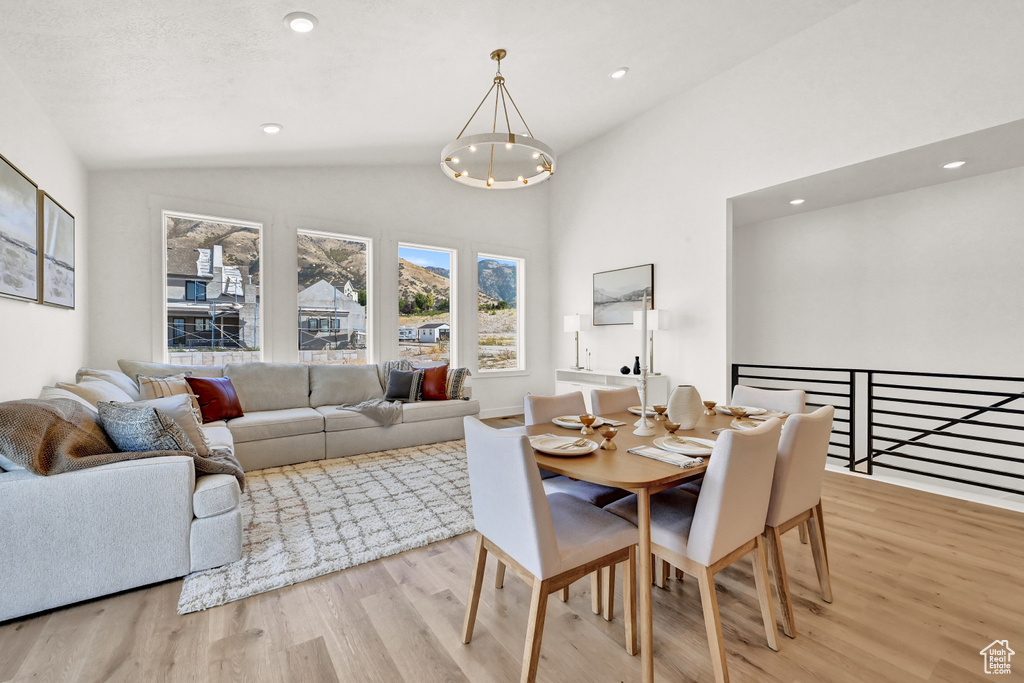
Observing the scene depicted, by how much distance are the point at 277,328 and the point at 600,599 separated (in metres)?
4.03

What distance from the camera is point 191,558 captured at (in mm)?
2057

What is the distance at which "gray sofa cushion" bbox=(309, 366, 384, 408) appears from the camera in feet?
14.4

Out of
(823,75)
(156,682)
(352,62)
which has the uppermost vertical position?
(823,75)

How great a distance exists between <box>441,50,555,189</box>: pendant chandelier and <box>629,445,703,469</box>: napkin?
68.8 inches

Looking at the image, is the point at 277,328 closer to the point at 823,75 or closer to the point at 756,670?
the point at 756,670

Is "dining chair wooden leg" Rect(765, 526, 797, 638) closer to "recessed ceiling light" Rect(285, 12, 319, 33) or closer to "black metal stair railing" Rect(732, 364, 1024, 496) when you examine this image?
"black metal stair railing" Rect(732, 364, 1024, 496)

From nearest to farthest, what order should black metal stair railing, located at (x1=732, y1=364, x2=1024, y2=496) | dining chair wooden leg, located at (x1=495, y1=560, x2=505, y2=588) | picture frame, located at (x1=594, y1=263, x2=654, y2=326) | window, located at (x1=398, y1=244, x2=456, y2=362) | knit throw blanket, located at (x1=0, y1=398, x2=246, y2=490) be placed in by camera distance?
knit throw blanket, located at (x1=0, y1=398, x2=246, y2=490) → dining chair wooden leg, located at (x1=495, y1=560, x2=505, y2=588) → black metal stair railing, located at (x1=732, y1=364, x2=1024, y2=496) → picture frame, located at (x1=594, y1=263, x2=654, y2=326) → window, located at (x1=398, y1=244, x2=456, y2=362)

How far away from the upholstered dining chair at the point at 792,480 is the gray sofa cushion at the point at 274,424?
341 cm

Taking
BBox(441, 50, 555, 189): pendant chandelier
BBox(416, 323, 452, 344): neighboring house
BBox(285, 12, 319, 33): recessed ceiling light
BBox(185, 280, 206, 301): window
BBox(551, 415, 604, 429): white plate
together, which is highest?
BBox(285, 12, 319, 33): recessed ceiling light

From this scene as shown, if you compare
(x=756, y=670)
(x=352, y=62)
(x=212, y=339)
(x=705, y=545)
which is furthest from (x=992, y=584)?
(x=212, y=339)

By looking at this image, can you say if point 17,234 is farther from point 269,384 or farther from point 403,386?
point 403,386

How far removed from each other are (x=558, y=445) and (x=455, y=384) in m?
3.16

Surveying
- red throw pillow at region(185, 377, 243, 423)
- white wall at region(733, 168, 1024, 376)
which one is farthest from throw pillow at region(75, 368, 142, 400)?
white wall at region(733, 168, 1024, 376)

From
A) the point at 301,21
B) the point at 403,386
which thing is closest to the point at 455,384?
the point at 403,386
